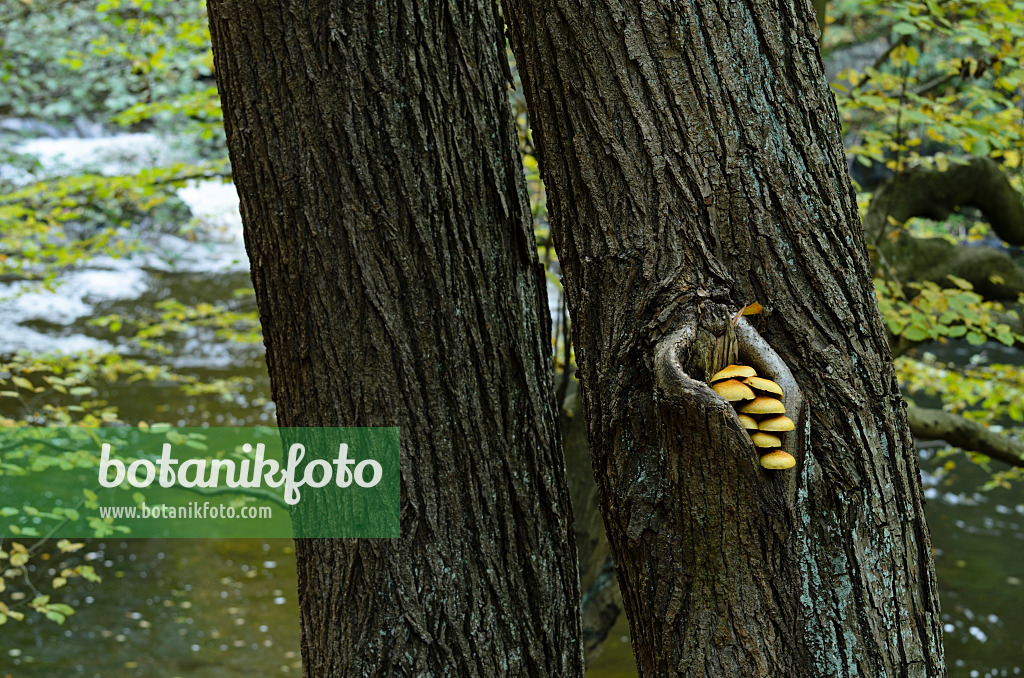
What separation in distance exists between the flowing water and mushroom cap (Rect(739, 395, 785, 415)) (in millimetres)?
4066

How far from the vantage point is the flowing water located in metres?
5.38

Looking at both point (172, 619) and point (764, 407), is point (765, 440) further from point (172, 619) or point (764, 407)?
point (172, 619)

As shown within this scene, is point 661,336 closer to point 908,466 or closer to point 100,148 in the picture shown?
point 908,466

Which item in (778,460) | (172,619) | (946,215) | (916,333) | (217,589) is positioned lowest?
(778,460)

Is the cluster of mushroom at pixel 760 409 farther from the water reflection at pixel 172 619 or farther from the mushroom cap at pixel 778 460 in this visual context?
the water reflection at pixel 172 619

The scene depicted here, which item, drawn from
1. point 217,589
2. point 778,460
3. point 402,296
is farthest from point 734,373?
point 217,589

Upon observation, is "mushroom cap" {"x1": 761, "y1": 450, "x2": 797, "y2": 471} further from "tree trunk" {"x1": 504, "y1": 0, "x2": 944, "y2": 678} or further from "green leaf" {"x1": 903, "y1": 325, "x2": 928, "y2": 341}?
"green leaf" {"x1": 903, "y1": 325, "x2": 928, "y2": 341}

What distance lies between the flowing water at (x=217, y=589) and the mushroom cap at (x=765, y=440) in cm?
408

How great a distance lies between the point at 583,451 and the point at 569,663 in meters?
2.09

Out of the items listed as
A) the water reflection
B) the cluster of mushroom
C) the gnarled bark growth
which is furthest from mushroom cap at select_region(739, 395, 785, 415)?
the water reflection

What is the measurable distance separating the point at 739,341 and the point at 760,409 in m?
0.13

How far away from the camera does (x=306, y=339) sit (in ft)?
5.43

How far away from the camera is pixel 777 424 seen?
46.2 inches

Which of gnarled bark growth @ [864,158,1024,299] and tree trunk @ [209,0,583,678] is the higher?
gnarled bark growth @ [864,158,1024,299]
